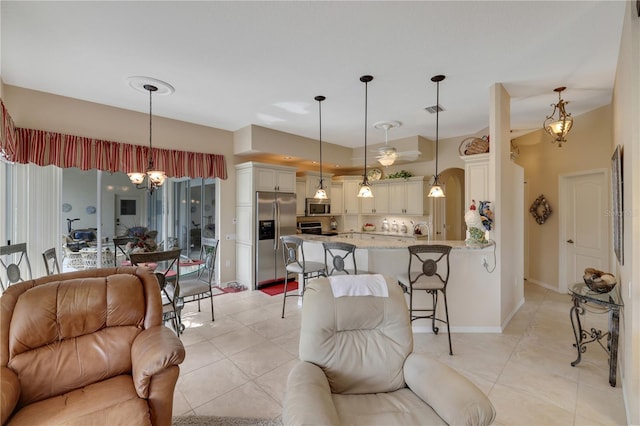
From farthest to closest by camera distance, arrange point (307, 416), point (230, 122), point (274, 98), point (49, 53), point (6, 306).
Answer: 1. point (230, 122)
2. point (274, 98)
3. point (49, 53)
4. point (6, 306)
5. point (307, 416)

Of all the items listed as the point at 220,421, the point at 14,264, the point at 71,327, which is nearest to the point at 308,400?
the point at 220,421

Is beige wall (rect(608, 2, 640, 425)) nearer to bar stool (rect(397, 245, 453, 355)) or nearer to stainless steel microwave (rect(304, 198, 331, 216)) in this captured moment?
bar stool (rect(397, 245, 453, 355))

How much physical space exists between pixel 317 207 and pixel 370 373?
5.16 meters

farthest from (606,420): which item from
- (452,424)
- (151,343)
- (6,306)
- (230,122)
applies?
(230,122)

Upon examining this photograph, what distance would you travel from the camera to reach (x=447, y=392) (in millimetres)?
1431

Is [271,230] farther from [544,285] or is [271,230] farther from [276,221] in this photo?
[544,285]

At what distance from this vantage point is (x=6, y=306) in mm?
1755

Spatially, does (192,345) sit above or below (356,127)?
below

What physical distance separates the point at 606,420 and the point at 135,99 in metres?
5.88

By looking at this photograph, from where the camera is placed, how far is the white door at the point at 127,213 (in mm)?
4992

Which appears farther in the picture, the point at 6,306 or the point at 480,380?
the point at 480,380

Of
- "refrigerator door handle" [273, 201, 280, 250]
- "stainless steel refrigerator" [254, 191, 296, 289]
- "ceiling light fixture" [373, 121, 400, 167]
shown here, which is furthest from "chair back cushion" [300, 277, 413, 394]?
"refrigerator door handle" [273, 201, 280, 250]

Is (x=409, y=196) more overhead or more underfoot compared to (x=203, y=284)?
more overhead

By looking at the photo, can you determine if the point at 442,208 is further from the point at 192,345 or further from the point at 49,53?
the point at 49,53
